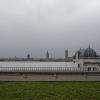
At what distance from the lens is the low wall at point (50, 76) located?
3872 centimetres

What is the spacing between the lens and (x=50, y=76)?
39.6m

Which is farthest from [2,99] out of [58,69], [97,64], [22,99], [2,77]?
[97,64]

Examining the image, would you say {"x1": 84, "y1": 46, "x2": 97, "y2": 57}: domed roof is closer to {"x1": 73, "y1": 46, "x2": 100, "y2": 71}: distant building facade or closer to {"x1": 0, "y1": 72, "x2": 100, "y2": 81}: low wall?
{"x1": 73, "y1": 46, "x2": 100, "y2": 71}: distant building facade

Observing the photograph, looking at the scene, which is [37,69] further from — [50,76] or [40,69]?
[50,76]

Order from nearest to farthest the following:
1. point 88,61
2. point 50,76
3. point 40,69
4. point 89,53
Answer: point 50,76
point 40,69
point 88,61
point 89,53

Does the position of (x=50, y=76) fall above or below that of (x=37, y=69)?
below

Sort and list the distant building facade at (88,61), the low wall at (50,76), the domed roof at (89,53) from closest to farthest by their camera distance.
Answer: the low wall at (50,76), the distant building facade at (88,61), the domed roof at (89,53)

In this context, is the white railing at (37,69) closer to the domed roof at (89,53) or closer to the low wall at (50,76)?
the low wall at (50,76)

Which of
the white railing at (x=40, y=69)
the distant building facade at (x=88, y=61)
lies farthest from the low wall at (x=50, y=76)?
the distant building facade at (x=88, y=61)

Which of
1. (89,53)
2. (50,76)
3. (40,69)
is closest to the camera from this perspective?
(50,76)

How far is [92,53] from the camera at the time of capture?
46.1 meters

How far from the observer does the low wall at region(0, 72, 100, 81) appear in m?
38.7

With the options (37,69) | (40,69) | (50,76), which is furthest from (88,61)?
(37,69)

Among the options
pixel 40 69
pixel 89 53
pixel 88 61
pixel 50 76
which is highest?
pixel 89 53
